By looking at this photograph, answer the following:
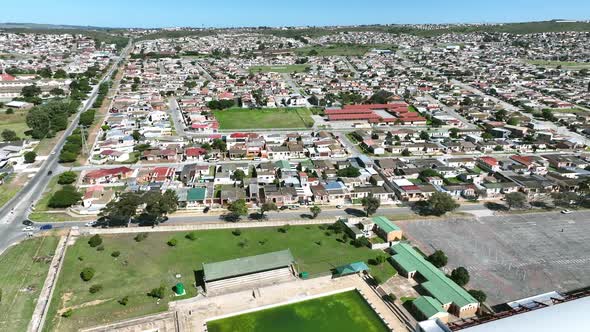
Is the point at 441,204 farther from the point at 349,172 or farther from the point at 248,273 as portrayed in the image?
the point at 248,273

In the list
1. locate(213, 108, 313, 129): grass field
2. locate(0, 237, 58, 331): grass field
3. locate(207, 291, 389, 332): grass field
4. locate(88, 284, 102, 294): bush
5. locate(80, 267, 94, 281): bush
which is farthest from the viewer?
locate(213, 108, 313, 129): grass field

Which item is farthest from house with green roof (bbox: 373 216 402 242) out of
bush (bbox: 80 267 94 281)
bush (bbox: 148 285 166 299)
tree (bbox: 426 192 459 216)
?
bush (bbox: 80 267 94 281)

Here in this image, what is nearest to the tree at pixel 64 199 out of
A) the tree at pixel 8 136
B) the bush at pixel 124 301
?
the bush at pixel 124 301

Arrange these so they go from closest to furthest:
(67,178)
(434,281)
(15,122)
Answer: (434,281) < (67,178) < (15,122)

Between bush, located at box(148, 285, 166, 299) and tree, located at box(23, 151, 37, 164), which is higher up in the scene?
tree, located at box(23, 151, 37, 164)

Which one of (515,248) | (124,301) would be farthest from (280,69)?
(124,301)

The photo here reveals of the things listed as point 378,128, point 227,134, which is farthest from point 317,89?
point 227,134

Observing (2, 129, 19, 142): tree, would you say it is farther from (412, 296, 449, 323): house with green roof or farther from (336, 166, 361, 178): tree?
(412, 296, 449, 323): house with green roof
